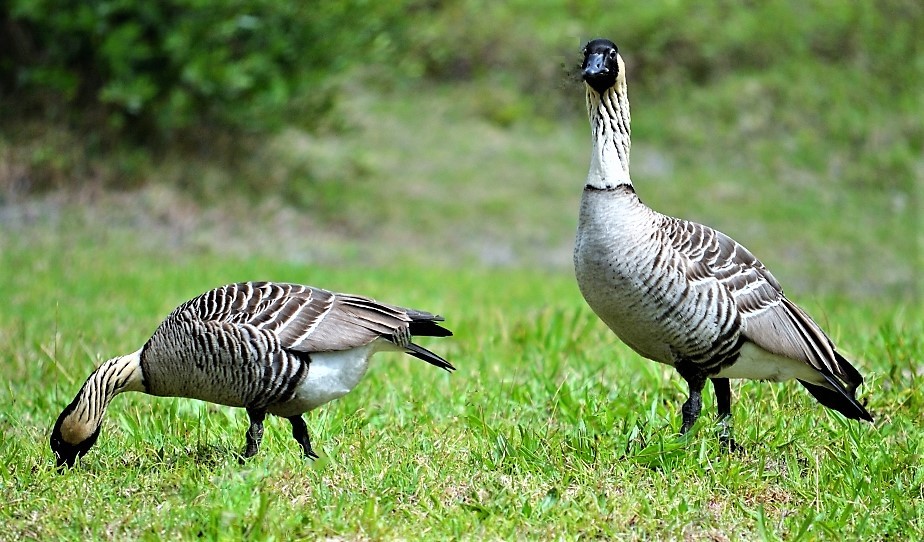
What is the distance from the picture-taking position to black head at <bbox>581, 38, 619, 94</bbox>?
4.97 meters

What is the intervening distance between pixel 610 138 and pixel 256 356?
1974mm

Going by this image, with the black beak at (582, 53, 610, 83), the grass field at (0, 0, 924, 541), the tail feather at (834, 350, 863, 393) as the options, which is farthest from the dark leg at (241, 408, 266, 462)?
the tail feather at (834, 350, 863, 393)

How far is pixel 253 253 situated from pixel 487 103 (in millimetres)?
7333

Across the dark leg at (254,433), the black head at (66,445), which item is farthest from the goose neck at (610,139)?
the black head at (66,445)

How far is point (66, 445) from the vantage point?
4969mm

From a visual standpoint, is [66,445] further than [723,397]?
No

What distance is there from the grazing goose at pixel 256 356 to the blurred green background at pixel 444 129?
7097mm

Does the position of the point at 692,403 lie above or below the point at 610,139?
below

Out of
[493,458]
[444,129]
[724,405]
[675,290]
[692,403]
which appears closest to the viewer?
[675,290]

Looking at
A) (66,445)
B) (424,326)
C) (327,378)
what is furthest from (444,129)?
(66,445)

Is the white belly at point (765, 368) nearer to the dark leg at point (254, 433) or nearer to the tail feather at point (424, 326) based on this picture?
the tail feather at point (424, 326)

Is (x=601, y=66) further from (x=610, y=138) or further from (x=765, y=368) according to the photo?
(x=765, y=368)

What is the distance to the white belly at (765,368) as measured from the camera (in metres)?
5.12

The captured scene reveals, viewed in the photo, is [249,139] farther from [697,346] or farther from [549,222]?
[697,346]
